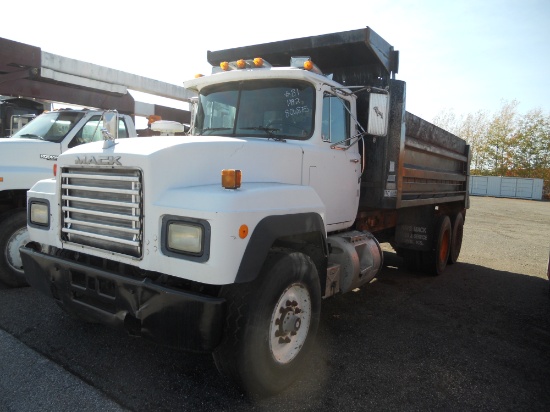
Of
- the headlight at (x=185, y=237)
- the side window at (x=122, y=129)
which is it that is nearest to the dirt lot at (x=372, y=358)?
the headlight at (x=185, y=237)

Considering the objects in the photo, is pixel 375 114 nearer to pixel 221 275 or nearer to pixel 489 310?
pixel 221 275

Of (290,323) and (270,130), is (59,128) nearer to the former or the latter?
(270,130)

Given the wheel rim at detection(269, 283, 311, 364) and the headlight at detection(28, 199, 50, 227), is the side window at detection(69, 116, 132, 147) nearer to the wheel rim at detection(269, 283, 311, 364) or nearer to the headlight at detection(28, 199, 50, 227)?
the headlight at detection(28, 199, 50, 227)

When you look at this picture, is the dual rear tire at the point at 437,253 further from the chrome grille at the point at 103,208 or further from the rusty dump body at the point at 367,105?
the chrome grille at the point at 103,208

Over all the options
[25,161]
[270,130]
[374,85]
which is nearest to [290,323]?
[270,130]

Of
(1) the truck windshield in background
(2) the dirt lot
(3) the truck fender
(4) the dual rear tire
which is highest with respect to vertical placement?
(1) the truck windshield in background

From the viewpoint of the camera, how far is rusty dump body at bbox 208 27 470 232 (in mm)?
4688

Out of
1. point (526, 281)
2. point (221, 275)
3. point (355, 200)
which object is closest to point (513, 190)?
point (526, 281)

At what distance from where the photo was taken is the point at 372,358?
3.56m

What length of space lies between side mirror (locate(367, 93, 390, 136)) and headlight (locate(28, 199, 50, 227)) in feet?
9.75

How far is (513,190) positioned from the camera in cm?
3944

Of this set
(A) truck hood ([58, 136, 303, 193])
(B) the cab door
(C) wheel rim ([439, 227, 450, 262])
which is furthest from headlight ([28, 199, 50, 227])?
(C) wheel rim ([439, 227, 450, 262])

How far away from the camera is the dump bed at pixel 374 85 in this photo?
15.3ft

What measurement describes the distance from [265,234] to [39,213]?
6.67 ft
